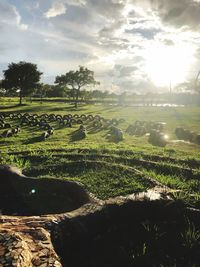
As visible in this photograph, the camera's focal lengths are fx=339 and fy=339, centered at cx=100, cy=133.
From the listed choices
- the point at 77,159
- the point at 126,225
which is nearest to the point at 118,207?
the point at 126,225

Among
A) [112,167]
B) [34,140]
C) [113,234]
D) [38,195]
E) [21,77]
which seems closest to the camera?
[113,234]

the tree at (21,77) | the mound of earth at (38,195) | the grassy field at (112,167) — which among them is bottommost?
the mound of earth at (38,195)

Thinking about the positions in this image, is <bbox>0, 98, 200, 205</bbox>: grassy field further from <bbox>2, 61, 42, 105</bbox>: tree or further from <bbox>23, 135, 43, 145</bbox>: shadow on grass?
<bbox>2, 61, 42, 105</bbox>: tree

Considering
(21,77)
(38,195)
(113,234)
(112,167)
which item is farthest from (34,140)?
(21,77)

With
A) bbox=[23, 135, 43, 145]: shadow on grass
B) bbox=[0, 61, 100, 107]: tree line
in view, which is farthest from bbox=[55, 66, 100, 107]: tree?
bbox=[23, 135, 43, 145]: shadow on grass

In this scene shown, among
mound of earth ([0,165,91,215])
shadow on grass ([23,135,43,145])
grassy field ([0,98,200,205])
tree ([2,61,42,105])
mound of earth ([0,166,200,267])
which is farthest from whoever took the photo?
tree ([2,61,42,105])

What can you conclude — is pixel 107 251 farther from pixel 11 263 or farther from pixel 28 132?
pixel 28 132

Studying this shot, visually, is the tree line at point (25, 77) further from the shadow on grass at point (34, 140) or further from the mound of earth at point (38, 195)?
the mound of earth at point (38, 195)

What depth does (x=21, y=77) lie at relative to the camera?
76.2 meters

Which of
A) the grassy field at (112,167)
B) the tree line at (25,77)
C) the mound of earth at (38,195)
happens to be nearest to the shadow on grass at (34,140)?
the grassy field at (112,167)

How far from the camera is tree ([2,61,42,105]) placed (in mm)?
75562

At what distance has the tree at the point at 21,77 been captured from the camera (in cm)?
7556

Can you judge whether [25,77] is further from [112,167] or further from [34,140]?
[112,167]

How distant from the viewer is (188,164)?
17734 mm
